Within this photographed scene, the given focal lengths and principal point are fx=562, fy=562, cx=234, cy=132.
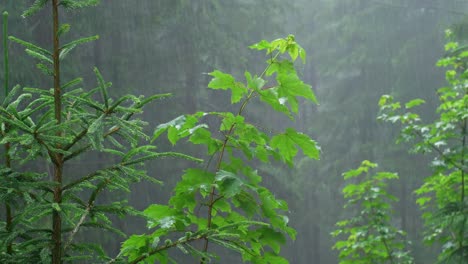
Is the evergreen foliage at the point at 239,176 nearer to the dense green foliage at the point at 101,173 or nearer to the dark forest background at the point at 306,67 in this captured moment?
the dense green foliage at the point at 101,173

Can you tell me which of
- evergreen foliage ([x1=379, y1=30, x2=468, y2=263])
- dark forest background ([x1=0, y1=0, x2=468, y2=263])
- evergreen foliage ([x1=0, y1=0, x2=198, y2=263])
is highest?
dark forest background ([x1=0, y1=0, x2=468, y2=263])

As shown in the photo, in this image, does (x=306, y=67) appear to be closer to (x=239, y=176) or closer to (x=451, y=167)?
(x=451, y=167)

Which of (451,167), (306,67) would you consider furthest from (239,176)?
(306,67)

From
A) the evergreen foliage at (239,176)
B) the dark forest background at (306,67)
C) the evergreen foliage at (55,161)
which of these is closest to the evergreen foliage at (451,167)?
the evergreen foliage at (239,176)

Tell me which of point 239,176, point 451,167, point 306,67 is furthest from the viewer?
point 306,67

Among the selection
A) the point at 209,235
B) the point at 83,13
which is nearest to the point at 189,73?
the point at 83,13

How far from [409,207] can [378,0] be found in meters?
6.78

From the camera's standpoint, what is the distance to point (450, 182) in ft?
14.5

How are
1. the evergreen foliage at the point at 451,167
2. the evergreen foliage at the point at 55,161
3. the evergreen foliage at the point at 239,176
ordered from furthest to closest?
the evergreen foliage at the point at 451,167 < the evergreen foliage at the point at 239,176 < the evergreen foliage at the point at 55,161

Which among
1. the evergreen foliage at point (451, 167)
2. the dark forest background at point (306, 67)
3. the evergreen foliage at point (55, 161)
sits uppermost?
the dark forest background at point (306, 67)

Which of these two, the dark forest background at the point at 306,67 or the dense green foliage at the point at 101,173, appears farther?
the dark forest background at the point at 306,67

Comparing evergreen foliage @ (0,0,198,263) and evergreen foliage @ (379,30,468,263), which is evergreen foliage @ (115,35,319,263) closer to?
evergreen foliage @ (0,0,198,263)

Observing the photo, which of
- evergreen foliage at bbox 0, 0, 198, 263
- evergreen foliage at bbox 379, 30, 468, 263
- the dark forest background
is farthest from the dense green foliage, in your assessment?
the dark forest background

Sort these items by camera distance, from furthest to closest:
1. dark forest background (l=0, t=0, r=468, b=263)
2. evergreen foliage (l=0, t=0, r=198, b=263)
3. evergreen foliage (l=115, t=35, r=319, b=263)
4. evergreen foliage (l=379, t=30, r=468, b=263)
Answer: dark forest background (l=0, t=0, r=468, b=263) → evergreen foliage (l=379, t=30, r=468, b=263) → evergreen foliage (l=115, t=35, r=319, b=263) → evergreen foliage (l=0, t=0, r=198, b=263)
